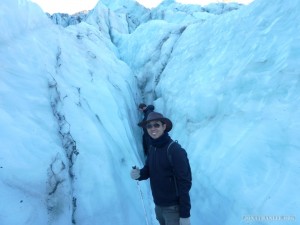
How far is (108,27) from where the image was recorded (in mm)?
18516

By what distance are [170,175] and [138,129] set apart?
18.0 feet

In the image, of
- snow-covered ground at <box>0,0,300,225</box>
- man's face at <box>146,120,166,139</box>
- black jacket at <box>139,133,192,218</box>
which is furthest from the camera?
snow-covered ground at <box>0,0,300,225</box>

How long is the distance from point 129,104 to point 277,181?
5.81m

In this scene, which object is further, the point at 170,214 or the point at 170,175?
the point at 170,214

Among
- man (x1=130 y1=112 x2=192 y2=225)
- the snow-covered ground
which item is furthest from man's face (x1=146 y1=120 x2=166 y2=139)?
the snow-covered ground

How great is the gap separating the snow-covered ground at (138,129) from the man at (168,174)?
1.11 m

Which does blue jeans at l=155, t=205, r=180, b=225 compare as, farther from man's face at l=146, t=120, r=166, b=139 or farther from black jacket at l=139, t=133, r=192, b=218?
man's face at l=146, t=120, r=166, b=139

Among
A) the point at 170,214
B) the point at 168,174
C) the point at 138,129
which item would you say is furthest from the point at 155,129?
the point at 138,129

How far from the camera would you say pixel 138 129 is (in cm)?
870

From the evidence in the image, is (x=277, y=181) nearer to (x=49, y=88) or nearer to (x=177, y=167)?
(x=177, y=167)

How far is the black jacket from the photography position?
10.3ft

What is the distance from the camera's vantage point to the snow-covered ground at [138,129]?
3814 mm

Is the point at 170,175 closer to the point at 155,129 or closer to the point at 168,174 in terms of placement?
the point at 168,174

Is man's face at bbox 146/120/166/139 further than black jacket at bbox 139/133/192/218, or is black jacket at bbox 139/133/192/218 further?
man's face at bbox 146/120/166/139
